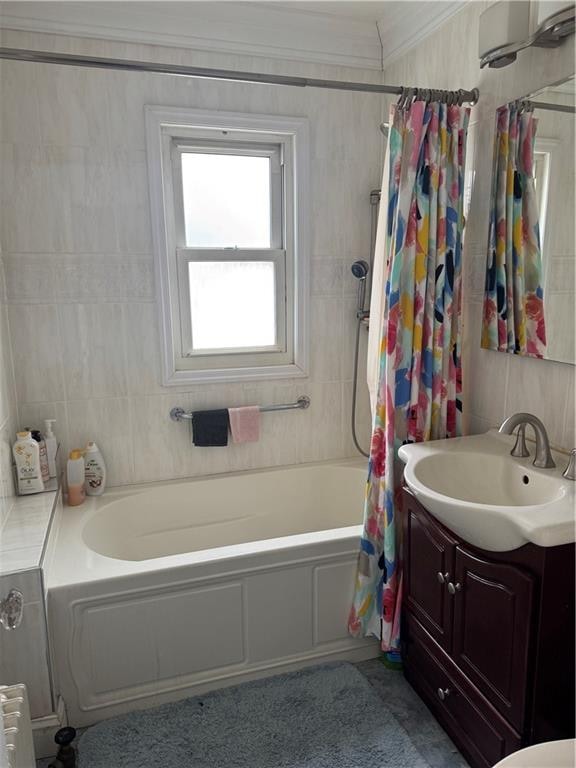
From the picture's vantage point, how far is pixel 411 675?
191 cm

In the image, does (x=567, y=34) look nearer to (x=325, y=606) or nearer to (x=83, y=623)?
(x=325, y=606)

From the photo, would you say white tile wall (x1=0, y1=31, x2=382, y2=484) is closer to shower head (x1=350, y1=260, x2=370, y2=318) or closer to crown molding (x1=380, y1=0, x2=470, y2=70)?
shower head (x1=350, y1=260, x2=370, y2=318)

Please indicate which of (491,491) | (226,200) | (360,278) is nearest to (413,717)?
(491,491)

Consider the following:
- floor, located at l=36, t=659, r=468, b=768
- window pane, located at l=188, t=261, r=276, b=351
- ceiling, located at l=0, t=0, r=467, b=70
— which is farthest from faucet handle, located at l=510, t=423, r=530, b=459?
ceiling, located at l=0, t=0, r=467, b=70

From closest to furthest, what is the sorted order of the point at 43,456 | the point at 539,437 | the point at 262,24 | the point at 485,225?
the point at 539,437 → the point at 485,225 → the point at 43,456 → the point at 262,24

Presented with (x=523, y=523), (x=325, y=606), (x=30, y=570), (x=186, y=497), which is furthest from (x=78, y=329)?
(x=523, y=523)

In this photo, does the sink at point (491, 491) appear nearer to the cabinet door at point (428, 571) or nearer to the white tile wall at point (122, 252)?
the cabinet door at point (428, 571)

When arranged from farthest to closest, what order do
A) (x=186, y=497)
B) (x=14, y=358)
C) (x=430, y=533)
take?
(x=186, y=497)
(x=14, y=358)
(x=430, y=533)

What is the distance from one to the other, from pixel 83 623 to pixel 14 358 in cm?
115

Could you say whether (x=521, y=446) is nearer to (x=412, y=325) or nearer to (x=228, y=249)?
(x=412, y=325)

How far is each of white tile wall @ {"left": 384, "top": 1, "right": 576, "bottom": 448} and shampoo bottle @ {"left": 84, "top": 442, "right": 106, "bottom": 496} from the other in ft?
5.33

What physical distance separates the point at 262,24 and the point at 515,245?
1503 mm

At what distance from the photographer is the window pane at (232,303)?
8.22 ft

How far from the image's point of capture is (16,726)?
1.23 m
